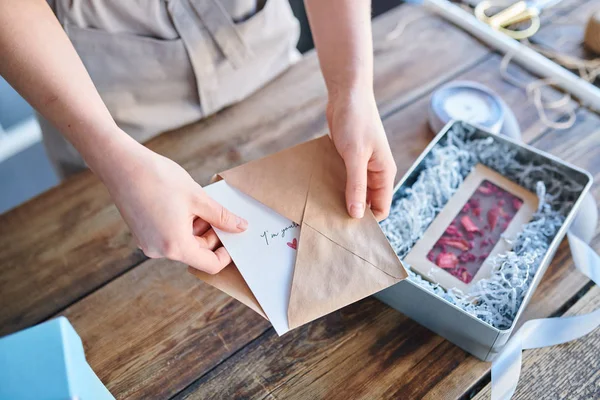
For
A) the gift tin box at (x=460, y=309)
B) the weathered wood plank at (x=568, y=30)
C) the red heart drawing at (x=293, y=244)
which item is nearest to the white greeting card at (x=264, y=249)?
the red heart drawing at (x=293, y=244)

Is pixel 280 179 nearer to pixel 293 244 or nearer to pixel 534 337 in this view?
pixel 293 244

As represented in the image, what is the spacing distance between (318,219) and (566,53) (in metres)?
0.59

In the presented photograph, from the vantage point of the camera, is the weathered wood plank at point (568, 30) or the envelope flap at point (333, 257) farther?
the weathered wood plank at point (568, 30)

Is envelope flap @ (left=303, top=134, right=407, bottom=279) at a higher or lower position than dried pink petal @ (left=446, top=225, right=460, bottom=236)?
higher

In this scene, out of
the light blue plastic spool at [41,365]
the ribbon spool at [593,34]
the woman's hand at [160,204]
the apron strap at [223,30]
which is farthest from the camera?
the ribbon spool at [593,34]

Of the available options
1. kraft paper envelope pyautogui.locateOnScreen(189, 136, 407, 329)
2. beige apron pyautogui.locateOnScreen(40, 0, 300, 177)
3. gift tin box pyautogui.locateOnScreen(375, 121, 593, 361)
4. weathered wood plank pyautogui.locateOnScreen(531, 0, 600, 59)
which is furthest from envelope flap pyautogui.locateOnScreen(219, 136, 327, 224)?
weathered wood plank pyautogui.locateOnScreen(531, 0, 600, 59)

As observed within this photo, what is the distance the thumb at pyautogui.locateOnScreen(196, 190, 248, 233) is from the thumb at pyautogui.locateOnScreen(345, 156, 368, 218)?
4.5 inches

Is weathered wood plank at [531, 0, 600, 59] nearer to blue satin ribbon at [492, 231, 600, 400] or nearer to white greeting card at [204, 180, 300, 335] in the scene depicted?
blue satin ribbon at [492, 231, 600, 400]

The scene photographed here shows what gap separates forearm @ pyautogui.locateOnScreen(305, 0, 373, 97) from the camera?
635 mm

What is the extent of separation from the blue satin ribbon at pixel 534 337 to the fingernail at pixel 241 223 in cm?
31

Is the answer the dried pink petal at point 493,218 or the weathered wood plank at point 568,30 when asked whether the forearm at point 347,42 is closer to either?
the dried pink petal at point 493,218

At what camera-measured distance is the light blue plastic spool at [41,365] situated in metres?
0.36

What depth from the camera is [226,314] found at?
64 centimetres

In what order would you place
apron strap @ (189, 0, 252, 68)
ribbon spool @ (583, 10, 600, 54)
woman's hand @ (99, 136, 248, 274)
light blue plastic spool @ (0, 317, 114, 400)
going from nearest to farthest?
light blue plastic spool @ (0, 317, 114, 400)
woman's hand @ (99, 136, 248, 274)
apron strap @ (189, 0, 252, 68)
ribbon spool @ (583, 10, 600, 54)
